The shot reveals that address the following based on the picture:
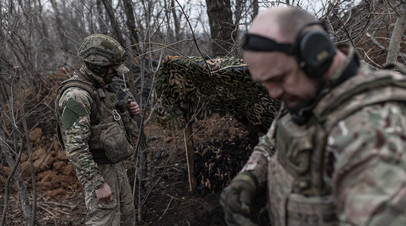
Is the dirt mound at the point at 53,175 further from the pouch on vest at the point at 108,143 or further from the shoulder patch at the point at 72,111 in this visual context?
the shoulder patch at the point at 72,111

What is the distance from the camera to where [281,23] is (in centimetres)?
115

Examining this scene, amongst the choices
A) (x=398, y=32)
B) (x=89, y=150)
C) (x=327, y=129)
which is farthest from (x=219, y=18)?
(x=327, y=129)

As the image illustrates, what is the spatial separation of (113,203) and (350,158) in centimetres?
231

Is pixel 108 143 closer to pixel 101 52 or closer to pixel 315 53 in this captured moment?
pixel 101 52

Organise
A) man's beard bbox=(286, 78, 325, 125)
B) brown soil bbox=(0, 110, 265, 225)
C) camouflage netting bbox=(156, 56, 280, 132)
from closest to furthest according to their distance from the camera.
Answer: man's beard bbox=(286, 78, 325, 125)
camouflage netting bbox=(156, 56, 280, 132)
brown soil bbox=(0, 110, 265, 225)

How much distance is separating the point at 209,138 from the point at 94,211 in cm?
334

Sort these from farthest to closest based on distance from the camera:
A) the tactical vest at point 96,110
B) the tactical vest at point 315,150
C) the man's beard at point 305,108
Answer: the tactical vest at point 96,110 < the man's beard at point 305,108 < the tactical vest at point 315,150

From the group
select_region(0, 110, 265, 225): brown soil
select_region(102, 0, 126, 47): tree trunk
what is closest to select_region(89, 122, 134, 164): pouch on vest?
select_region(0, 110, 265, 225): brown soil

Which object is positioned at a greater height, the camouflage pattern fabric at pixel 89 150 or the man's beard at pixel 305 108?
the man's beard at pixel 305 108

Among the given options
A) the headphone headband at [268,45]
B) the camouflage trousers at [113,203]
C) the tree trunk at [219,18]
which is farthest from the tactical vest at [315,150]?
the tree trunk at [219,18]

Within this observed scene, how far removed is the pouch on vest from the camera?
269 cm

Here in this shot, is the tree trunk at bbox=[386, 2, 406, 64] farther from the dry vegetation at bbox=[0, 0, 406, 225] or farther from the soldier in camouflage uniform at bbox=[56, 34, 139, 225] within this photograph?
the soldier in camouflage uniform at bbox=[56, 34, 139, 225]

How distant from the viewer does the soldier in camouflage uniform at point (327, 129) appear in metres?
0.91

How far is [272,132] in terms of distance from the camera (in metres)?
1.63
